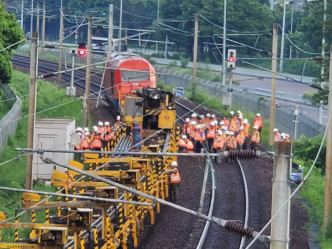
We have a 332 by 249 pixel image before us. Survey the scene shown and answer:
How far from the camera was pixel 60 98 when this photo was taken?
178 feet

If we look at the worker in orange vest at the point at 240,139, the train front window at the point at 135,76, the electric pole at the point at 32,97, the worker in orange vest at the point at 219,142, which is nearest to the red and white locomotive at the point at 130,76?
the train front window at the point at 135,76

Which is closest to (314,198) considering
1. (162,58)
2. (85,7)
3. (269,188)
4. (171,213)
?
(269,188)

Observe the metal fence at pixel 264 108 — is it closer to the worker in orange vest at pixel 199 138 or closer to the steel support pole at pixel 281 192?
the worker in orange vest at pixel 199 138

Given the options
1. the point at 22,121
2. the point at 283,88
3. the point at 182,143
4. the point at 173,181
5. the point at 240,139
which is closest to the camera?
the point at 173,181

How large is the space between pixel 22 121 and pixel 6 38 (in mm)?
8193

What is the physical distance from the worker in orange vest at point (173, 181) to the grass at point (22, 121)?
4198mm

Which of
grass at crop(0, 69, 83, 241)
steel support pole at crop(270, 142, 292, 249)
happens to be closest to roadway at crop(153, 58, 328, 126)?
grass at crop(0, 69, 83, 241)

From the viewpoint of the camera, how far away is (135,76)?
162 feet

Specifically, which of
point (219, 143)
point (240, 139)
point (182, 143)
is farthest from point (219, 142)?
point (240, 139)

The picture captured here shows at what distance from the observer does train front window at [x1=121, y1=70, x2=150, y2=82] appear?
161ft

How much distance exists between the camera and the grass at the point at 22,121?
1216 inches

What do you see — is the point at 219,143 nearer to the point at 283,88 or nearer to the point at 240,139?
the point at 240,139

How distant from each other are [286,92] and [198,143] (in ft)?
135

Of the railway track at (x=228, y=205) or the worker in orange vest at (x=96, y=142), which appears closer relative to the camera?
the railway track at (x=228, y=205)
